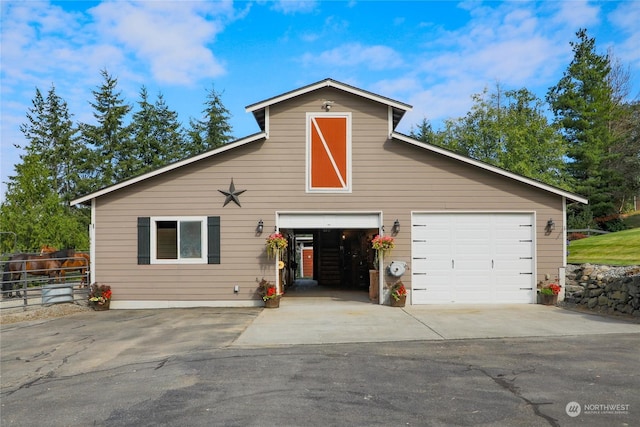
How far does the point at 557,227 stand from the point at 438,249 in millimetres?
3211

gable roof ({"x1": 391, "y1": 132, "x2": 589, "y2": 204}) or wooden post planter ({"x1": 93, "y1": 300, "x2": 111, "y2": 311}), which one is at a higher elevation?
gable roof ({"x1": 391, "y1": 132, "x2": 589, "y2": 204})

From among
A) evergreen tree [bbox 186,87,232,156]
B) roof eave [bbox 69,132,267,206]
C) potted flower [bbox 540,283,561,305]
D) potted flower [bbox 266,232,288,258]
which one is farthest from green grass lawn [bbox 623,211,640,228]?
evergreen tree [bbox 186,87,232,156]

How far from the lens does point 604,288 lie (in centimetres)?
1037

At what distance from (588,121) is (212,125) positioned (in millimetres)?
28857

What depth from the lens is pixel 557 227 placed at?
11.7m

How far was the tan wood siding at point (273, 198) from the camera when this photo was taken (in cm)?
1159

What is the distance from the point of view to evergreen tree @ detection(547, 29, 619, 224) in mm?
28516

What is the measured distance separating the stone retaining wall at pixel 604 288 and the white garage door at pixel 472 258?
3.79ft

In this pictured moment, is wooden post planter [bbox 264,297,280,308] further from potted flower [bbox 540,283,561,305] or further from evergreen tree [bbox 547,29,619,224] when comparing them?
evergreen tree [bbox 547,29,619,224]

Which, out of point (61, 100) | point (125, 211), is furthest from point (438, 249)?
point (61, 100)

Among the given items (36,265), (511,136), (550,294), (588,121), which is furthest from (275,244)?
(588,121)

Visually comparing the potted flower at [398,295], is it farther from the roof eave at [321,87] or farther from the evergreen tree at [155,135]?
the evergreen tree at [155,135]

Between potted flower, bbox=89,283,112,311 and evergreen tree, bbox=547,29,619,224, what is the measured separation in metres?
27.1

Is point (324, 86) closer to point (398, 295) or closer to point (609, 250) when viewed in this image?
point (398, 295)
